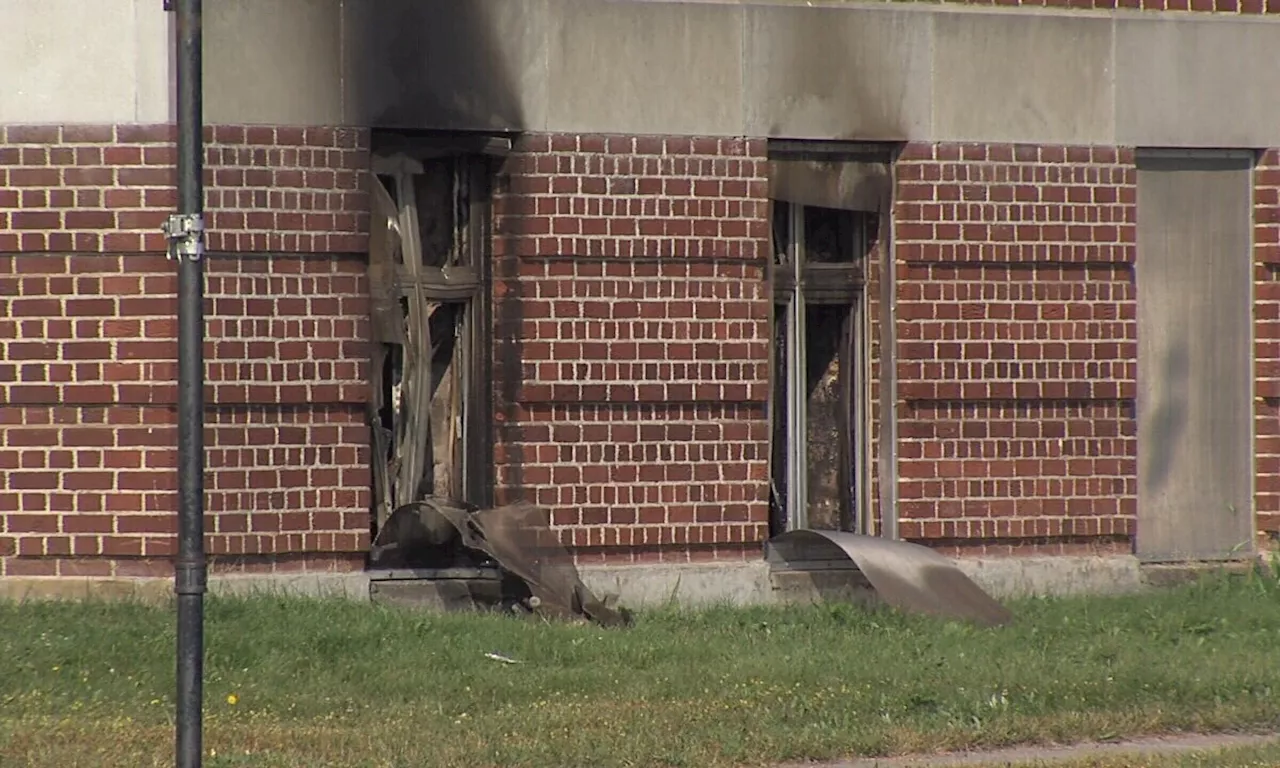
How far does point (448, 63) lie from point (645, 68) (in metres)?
1.20

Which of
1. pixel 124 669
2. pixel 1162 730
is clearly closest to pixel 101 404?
pixel 124 669

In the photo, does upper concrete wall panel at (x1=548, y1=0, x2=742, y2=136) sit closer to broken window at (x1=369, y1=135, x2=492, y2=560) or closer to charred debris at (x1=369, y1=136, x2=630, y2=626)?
charred debris at (x1=369, y1=136, x2=630, y2=626)

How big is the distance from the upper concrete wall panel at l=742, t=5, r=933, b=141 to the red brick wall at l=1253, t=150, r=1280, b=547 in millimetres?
2568

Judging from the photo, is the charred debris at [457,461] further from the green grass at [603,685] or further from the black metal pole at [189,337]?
the black metal pole at [189,337]

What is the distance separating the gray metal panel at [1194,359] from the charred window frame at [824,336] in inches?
74.3

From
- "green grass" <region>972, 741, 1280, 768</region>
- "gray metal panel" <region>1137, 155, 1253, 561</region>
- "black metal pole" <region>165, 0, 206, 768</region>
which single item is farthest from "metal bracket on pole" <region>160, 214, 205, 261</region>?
"gray metal panel" <region>1137, 155, 1253, 561</region>

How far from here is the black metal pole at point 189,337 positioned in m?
6.46

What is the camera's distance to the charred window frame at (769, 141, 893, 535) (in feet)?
43.1

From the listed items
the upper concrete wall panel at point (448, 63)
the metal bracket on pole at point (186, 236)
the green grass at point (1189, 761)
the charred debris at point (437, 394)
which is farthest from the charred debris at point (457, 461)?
the metal bracket on pole at point (186, 236)

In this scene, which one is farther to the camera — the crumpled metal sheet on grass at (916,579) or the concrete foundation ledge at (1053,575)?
the concrete foundation ledge at (1053,575)

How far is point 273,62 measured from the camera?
1174 centimetres

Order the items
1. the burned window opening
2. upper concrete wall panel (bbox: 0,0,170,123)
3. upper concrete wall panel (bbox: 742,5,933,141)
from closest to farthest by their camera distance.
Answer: upper concrete wall panel (bbox: 0,0,170,123), upper concrete wall panel (bbox: 742,5,933,141), the burned window opening

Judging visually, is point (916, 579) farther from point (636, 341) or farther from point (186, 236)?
point (186, 236)

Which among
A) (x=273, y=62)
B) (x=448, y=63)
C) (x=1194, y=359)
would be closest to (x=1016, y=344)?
(x=1194, y=359)
